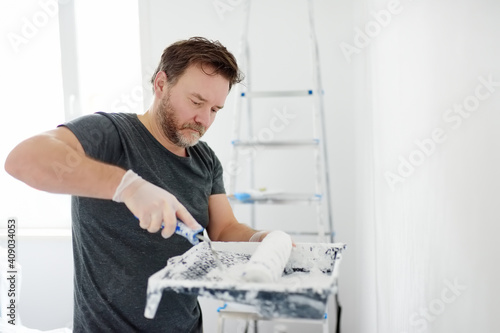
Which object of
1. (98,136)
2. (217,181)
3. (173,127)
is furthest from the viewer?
(217,181)

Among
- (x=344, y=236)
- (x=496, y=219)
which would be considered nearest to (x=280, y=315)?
(x=496, y=219)

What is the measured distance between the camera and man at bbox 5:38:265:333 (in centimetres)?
87

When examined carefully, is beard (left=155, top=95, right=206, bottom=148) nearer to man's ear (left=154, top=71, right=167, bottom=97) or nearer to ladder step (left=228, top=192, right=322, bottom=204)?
man's ear (left=154, top=71, right=167, bottom=97)

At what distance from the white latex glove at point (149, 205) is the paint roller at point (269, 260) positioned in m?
0.15

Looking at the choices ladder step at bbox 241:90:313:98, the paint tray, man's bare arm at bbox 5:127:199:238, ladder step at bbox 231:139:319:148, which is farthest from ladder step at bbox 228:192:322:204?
man's bare arm at bbox 5:127:199:238

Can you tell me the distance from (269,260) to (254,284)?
0.16 meters

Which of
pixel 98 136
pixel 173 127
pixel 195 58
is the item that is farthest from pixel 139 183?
pixel 195 58

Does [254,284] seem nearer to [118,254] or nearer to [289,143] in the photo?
[118,254]

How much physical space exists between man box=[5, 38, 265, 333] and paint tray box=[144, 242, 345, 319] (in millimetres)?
86

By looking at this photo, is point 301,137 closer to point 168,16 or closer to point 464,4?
point 168,16

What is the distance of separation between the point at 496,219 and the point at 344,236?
5.68 feet

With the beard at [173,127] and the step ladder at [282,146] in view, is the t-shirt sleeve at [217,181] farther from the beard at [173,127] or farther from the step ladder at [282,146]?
the step ladder at [282,146]

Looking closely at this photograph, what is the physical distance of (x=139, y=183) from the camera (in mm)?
877

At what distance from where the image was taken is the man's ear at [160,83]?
4.22 ft
